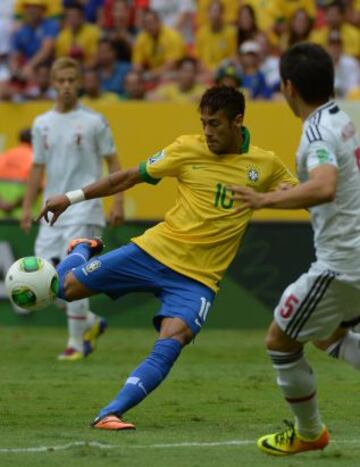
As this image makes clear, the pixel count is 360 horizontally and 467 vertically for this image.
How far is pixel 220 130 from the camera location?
8.10 m

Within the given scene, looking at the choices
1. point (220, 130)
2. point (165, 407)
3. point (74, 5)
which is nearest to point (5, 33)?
point (74, 5)

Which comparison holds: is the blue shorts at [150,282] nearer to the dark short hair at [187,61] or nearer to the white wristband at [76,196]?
the white wristband at [76,196]

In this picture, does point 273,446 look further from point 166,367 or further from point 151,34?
point 151,34

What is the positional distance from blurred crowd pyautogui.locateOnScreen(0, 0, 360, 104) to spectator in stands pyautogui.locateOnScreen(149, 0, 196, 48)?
2 cm

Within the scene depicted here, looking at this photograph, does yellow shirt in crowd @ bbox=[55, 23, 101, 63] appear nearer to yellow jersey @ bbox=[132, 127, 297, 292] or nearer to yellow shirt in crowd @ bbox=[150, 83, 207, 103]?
yellow shirt in crowd @ bbox=[150, 83, 207, 103]

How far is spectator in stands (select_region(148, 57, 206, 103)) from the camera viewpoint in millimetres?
17484

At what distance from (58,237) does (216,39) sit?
287 inches

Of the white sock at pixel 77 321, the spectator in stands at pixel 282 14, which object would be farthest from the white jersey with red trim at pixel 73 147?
the spectator in stands at pixel 282 14

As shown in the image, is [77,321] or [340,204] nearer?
[340,204]

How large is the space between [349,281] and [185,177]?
208cm

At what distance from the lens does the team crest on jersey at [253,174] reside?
8.30 meters

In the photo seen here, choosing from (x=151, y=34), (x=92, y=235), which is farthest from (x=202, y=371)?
(x=151, y=34)

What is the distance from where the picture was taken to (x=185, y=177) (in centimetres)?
835

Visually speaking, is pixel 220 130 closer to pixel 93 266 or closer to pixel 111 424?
pixel 93 266
